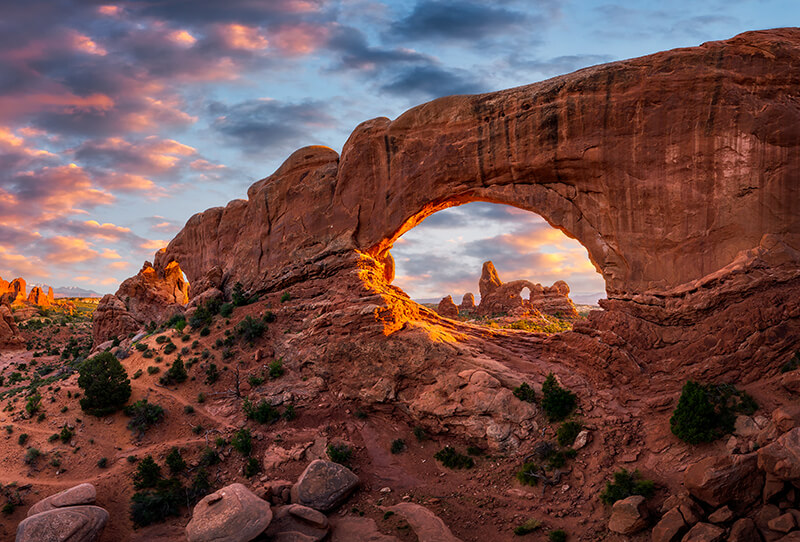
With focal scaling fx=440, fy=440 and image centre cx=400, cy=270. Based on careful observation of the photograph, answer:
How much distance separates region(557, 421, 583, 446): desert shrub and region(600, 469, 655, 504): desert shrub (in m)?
3.33

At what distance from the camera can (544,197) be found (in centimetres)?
2756

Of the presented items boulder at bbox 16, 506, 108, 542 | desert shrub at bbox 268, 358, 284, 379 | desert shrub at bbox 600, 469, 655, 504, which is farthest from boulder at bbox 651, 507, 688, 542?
boulder at bbox 16, 506, 108, 542

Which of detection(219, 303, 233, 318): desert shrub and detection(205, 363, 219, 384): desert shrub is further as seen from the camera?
detection(219, 303, 233, 318): desert shrub

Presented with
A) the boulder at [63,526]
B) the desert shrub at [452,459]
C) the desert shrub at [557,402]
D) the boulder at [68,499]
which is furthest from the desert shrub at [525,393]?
the boulder at [68,499]

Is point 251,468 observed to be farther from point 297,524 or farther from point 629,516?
point 629,516

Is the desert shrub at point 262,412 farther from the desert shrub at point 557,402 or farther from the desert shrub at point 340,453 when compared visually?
the desert shrub at point 557,402

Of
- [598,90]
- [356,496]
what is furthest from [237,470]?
[598,90]

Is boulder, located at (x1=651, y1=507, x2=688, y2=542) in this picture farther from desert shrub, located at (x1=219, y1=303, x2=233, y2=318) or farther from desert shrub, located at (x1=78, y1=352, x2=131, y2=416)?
desert shrub, located at (x1=219, y1=303, x2=233, y2=318)

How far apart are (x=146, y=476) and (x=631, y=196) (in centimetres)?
3099

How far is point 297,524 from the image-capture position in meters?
20.7

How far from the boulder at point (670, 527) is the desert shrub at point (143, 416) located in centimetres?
2831

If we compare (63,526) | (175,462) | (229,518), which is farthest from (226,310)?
(229,518)

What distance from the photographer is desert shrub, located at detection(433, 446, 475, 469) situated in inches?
944

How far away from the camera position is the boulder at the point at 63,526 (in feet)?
65.3
